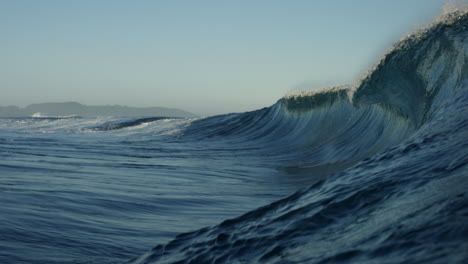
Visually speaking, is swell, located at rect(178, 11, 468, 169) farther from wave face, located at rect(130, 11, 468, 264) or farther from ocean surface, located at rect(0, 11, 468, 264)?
wave face, located at rect(130, 11, 468, 264)

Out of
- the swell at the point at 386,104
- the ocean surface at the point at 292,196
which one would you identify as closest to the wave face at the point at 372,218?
the ocean surface at the point at 292,196

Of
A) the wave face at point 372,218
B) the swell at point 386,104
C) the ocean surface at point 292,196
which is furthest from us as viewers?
the swell at point 386,104

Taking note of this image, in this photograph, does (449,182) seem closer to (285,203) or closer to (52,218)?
(285,203)

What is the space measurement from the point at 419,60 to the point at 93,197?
772 centimetres

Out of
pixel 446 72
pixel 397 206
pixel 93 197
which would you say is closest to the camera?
pixel 397 206

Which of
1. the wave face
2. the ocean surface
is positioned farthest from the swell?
the wave face

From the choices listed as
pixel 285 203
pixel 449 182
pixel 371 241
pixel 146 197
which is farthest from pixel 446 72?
pixel 371 241

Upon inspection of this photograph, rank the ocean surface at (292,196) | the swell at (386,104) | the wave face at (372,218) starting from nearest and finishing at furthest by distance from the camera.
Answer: the wave face at (372,218) < the ocean surface at (292,196) < the swell at (386,104)

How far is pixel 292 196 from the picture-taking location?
378 centimetres

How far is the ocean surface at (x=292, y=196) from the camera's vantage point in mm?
2379

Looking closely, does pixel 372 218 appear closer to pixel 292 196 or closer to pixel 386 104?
pixel 292 196

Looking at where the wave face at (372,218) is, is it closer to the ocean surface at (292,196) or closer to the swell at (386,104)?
the ocean surface at (292,196)

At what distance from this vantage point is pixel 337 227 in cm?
268

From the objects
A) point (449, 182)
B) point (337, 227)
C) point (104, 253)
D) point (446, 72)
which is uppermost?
point (446, 72)
